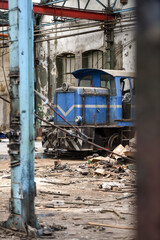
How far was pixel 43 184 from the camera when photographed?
31.4 feet

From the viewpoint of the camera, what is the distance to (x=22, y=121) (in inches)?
200

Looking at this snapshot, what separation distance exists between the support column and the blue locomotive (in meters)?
9.85

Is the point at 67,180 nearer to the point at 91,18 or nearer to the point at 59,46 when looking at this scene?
the point at 91,18

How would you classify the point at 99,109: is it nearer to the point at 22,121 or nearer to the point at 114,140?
the point at 114,140

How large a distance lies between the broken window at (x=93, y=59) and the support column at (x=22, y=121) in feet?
54.0

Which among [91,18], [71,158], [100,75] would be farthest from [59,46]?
[71,158]

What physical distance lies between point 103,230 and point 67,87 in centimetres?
1039

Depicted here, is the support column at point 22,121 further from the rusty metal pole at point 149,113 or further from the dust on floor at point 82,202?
the rusty metal pole at point 149,113

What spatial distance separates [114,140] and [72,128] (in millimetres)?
2053

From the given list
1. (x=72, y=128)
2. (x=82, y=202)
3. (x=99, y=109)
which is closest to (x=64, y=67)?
(x=99, y=109)

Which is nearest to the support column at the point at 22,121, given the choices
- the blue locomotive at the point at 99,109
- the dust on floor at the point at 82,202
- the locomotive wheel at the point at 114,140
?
the dust on floor at the point at 82,202

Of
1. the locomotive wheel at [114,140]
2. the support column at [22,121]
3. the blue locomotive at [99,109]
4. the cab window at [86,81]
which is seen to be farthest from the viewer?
the cab window at [86,81]

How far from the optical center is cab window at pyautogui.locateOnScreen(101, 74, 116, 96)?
51.0 feet

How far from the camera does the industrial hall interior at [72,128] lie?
16.7 feet
